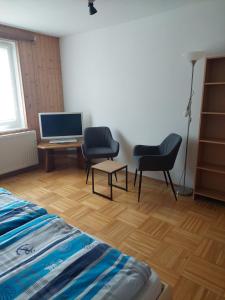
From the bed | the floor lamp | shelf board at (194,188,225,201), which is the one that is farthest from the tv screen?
the bed

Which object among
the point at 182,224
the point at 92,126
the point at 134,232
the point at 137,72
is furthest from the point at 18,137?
the point at 182,224

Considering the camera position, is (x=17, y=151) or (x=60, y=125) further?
(x=60, y=125)

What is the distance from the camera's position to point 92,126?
4.20 metres

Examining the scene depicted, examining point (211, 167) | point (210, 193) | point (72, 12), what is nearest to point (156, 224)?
point (210, 193)

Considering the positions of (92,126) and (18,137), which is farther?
(92,126)

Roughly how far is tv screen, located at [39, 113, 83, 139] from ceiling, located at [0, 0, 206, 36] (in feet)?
4.66

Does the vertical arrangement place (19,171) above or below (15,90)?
below

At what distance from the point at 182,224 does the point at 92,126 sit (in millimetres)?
2496

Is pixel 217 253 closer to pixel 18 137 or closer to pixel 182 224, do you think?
pixel 182 224

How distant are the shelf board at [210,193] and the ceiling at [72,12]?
7.67ft

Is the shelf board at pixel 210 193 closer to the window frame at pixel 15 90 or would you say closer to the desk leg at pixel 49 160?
the desk leg at pixel 49 160

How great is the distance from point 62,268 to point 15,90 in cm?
355

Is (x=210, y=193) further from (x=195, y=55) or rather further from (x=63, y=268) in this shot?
(x=63, y=268)

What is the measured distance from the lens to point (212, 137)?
2803 mm
